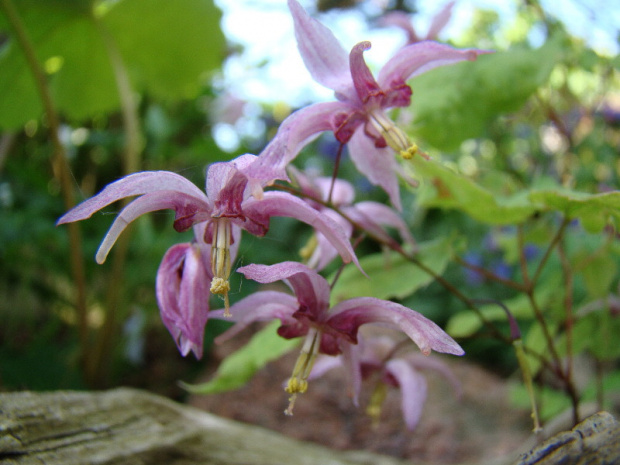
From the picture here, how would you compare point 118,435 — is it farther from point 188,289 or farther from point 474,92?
point 474,92

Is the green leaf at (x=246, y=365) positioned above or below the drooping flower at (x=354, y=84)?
below

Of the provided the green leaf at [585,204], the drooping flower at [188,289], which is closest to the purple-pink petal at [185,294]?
the drooping flower at [188,289]

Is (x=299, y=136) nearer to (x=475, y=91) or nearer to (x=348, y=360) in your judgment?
(x=348, y=360)

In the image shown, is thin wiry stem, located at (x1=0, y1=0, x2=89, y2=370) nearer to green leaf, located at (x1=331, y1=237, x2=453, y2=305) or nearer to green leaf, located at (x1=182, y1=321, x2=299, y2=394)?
green leaf, located at (x1=182, y1=321, x2=299, y2=394)

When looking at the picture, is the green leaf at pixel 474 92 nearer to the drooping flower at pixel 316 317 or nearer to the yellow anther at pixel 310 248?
the yellow anther at pixel 310 248

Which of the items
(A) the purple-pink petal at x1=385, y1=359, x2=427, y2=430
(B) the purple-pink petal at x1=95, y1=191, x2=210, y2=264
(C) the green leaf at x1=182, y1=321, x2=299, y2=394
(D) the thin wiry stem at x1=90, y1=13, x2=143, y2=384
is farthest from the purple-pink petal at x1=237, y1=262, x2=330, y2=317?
(D) the thin wiry stem at x1=90, y1=13, x2=143, y2=384
